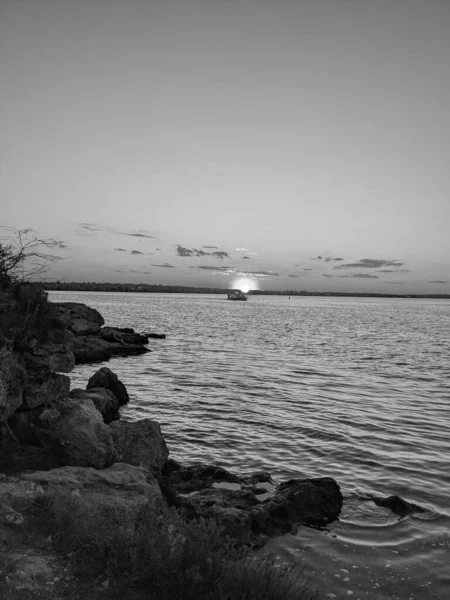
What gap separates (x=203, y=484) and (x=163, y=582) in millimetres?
6611

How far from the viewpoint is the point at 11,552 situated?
654cm

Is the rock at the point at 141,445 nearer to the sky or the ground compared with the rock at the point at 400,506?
nearer to the sky

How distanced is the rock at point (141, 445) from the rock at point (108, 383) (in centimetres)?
830

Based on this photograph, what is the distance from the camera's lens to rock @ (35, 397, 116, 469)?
38.0ft

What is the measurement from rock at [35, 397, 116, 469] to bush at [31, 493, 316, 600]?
13.9 feet

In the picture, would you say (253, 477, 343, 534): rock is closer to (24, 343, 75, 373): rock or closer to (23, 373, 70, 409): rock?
(23, 373, 70, 409): rock

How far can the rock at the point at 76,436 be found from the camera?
11578mm

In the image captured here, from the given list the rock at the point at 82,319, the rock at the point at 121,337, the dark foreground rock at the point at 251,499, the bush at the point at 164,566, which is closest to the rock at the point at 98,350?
the rock at the point at 121,337

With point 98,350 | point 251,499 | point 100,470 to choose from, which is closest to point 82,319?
point 98,350

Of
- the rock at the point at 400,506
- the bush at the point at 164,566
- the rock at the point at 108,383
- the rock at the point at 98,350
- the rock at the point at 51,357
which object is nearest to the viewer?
the bush at the point at 164,566

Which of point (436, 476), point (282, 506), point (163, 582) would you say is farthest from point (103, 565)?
point (436, 476)

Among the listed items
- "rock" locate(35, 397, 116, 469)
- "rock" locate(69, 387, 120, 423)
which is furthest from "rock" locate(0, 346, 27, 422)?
"rock" locate(69, 387, 120, 423)

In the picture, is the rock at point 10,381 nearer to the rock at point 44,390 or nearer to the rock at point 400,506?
the rock at point 44,390

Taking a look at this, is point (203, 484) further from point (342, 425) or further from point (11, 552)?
point (342, 425)
